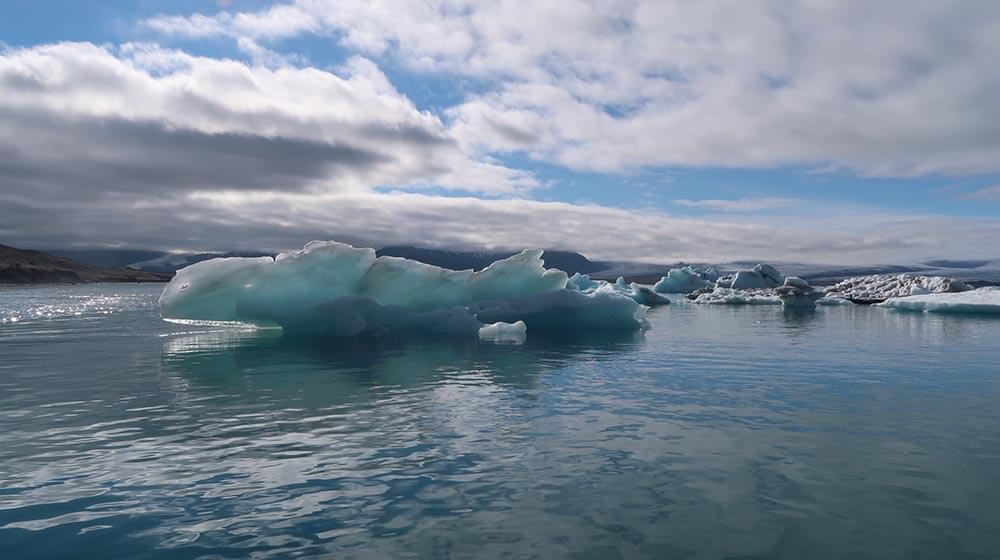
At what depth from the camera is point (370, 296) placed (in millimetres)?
23719

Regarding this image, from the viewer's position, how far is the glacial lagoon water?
17.5 ft

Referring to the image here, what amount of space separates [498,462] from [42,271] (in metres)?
175

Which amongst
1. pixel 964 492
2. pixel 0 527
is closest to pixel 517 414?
pixel 964 492

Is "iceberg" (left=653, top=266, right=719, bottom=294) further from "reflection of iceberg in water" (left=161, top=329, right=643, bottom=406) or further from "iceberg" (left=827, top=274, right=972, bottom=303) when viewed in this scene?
"reflection of iceberg in water" (left=161, top=329, right=643, bottom=406)

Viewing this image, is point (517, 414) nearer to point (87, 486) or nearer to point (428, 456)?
point (428, 456)

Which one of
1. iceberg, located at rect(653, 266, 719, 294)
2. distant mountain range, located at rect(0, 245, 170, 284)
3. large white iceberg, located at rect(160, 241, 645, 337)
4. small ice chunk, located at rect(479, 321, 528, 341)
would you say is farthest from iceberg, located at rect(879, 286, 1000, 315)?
distant mountain range, located at rect(0, 245, 170, 284)

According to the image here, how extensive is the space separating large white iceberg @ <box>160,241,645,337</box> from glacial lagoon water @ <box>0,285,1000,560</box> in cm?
684

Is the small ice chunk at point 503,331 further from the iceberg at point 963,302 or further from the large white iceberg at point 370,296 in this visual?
the iceberg at point 963,302

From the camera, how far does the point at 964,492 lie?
6.49 metres

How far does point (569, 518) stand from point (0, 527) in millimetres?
5060

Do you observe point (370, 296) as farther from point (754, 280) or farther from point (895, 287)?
point (754, 280)

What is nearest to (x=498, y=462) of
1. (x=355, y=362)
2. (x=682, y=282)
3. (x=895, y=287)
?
(x=355, y=362)

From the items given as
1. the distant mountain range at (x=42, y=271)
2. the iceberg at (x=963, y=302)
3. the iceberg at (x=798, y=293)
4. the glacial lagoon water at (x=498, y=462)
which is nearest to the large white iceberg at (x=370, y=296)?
the glacial lagoon water at (x=498, y=462)

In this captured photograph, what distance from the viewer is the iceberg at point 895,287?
2121 inches
